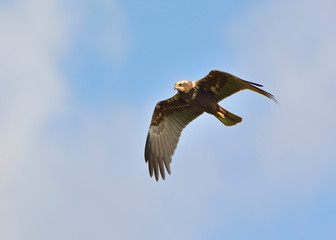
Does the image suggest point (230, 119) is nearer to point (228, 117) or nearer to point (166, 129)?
point (228, 117)

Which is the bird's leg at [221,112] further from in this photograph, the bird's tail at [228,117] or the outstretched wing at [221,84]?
the outstretched wing at [221,84]

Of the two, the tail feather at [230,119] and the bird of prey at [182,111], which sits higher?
the bird of prey at [182,111]

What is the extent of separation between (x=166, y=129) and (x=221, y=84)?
2.51 meters

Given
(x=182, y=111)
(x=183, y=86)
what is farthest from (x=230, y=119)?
(x=182, y=111)

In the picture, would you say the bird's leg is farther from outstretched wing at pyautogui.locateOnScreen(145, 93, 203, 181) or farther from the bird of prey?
outstretched wing at pyautogui.locateOnScreen(145, 93, 203, 181)

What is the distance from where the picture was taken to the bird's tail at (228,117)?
51.2ft

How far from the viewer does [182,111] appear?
55.8ft

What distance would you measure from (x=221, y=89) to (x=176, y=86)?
44.3 inches

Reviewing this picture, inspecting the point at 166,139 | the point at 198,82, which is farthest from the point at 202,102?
the point at 166,139

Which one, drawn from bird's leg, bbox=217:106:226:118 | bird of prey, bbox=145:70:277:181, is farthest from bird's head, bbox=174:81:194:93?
bird's leg, bbox=217:106:226:118

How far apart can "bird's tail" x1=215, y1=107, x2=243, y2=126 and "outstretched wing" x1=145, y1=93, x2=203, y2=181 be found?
1.21 meters

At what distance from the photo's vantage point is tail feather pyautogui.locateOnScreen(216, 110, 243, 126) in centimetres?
1560

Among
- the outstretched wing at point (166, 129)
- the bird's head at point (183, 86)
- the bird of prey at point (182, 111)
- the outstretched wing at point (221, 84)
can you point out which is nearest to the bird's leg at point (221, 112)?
the bird of prey at point (182, 111)

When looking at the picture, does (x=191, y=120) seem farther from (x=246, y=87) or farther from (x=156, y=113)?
(x=246, y=87)
